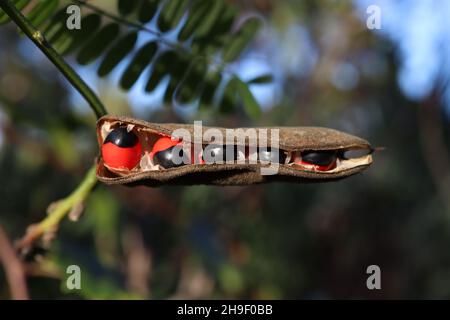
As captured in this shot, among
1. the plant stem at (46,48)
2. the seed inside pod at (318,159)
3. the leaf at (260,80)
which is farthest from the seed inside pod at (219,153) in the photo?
the leaf at (260,80)

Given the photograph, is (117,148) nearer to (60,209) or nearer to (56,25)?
(60,209)

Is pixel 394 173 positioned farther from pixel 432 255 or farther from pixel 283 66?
pixel 283 66

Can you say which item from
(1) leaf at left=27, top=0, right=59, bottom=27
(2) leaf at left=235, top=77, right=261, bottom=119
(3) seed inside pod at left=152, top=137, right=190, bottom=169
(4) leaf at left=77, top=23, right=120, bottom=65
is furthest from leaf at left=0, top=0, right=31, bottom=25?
(2) leaf at left=235, top=77, right=261, bottom=119

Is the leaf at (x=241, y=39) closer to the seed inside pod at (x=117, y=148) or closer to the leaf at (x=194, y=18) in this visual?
the leaf at (x=194, y=18)

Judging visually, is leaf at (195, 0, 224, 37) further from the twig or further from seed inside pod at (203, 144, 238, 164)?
the twig
